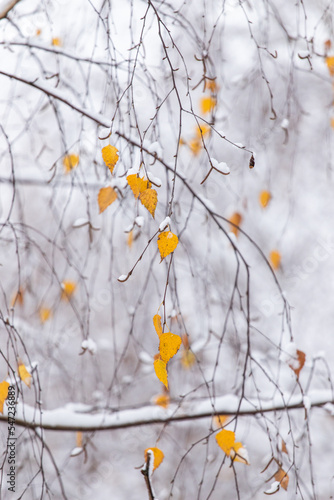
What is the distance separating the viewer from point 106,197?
0.92m

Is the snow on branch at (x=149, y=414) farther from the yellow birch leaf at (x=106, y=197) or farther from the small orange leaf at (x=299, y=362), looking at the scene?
the yellow birch leaf at (x=106, y=197)

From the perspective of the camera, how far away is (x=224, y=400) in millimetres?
1286

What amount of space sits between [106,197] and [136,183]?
21 centimetres

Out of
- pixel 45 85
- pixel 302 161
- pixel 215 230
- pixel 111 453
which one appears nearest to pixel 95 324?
pixel 111 453

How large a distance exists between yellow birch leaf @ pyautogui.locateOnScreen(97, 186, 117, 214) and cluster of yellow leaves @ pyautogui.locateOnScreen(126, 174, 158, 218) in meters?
0.18

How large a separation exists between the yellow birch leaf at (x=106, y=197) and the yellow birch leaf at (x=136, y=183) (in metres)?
0.18

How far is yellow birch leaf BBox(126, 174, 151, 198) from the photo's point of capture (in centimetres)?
72

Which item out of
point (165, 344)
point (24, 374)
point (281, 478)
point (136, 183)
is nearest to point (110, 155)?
point (136, 183)

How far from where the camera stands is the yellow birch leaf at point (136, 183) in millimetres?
720

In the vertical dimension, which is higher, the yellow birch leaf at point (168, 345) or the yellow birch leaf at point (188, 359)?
the yellow birch leaf at point (188, 359)

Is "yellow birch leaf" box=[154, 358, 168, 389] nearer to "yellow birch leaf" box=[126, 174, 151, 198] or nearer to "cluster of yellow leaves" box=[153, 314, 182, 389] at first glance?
"cluster of yellow leaves" box=[153, 314, 182, 389]

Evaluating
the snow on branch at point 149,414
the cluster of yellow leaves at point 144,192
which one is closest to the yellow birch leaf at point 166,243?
the cluster of yellow leaves at point 144,192

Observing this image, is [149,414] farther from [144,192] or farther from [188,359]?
[144,192]

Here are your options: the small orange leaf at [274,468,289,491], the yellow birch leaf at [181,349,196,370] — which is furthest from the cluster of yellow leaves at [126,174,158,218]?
the small orange leaf at [274,468,289,491]
